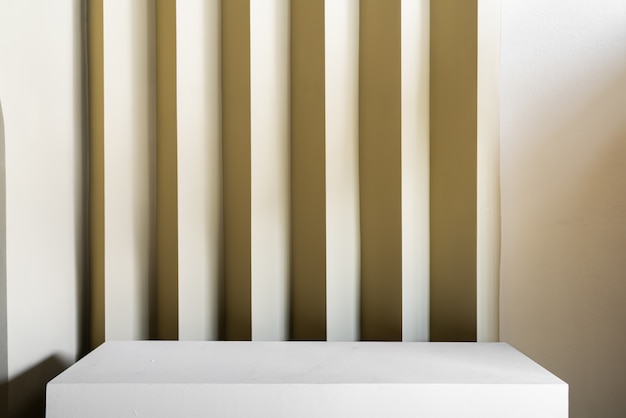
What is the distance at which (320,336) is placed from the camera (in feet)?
5.08

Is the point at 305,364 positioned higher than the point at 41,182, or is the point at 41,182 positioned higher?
the point at 41,182

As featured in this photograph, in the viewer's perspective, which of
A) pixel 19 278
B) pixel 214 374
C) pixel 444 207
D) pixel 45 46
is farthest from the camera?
pixel 444 207

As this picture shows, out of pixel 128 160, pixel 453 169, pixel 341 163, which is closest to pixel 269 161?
pixel 341 163

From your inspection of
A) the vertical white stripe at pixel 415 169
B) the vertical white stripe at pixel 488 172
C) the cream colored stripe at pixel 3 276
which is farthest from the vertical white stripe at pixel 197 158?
the vertical white stripe at pixel 488 172

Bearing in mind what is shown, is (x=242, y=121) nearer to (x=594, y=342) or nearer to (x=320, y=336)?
(x=320, y=336)

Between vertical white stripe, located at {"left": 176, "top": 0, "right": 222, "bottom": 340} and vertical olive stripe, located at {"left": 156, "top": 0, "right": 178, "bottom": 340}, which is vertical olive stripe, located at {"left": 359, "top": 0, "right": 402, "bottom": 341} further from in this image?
vertical olive stripe, located at {"left": 156, "top": 0, "right": 178, "bottom": 340}

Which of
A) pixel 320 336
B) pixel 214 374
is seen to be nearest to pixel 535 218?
pixel 320 336

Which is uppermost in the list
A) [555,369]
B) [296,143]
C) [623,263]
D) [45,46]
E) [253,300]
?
[45,46]

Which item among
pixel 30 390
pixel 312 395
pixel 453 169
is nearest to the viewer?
pixel 312 395

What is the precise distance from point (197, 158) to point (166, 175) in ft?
0.37

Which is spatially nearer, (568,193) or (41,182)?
(41,182)

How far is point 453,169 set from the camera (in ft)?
4.90

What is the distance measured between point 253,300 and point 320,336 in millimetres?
233

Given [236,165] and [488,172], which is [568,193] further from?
[236,165]
